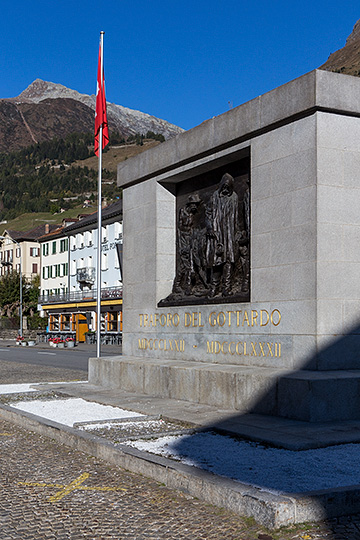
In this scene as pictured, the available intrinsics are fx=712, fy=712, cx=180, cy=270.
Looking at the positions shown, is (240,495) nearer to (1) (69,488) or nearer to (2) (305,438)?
(1) (69,488)

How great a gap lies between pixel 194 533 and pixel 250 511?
1.62ft

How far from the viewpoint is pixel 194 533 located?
5328mm

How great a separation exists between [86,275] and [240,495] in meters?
69.9

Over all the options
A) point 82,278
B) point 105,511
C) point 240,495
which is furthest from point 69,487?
point 82,278

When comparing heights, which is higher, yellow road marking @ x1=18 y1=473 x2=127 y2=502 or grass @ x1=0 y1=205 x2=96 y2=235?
grass @ x1=0 y1=205 x2=96 y2=235

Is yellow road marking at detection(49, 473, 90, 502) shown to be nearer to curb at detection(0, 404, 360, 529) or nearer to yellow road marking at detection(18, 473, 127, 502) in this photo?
yellow road marking at detection(18, 473, 127, 502)

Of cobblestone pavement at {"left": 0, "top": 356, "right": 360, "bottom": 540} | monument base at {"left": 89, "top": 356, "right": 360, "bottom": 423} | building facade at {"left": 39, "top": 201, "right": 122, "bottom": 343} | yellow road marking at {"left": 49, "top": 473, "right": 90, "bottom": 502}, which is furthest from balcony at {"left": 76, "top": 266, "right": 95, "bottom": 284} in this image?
yellow road marking at {"left": 49, "top": 473, "right": 90, "bottom": 502}

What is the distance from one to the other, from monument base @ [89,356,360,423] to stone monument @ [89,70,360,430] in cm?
2

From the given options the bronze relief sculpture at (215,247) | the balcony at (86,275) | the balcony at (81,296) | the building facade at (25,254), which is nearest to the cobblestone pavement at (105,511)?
the bronze relief sculpture at (215,247)

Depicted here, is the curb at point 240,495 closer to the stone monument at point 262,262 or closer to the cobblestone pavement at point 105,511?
the cobblestone pavement at point 105,511

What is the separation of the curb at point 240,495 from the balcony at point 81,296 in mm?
54309

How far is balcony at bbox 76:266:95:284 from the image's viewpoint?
243ft

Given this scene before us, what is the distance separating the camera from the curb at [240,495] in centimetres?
537

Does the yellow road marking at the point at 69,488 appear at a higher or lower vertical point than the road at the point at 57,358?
higher
